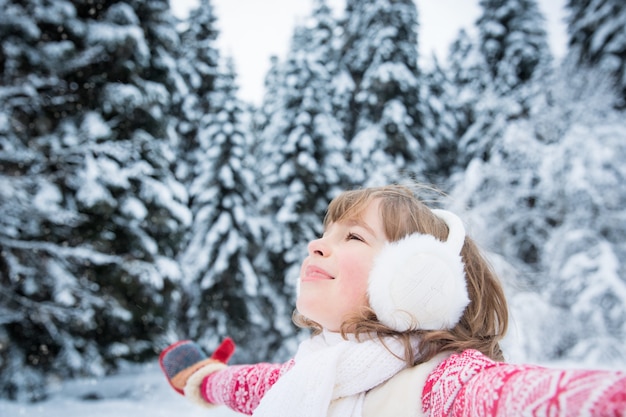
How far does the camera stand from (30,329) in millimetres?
5035

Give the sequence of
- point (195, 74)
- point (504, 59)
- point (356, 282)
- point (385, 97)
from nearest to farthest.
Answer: point (356, 282)
point (385, 97)
point (195, 74)
point (504, 59)

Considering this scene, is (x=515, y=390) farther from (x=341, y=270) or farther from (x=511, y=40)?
(x=511, y=40)

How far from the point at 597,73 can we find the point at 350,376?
1016 cm

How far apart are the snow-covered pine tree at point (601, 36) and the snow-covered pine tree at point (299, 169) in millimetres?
6463

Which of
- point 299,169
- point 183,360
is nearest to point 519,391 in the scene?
point 183,360

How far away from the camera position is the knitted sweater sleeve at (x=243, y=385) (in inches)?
62.6

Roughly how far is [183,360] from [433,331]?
1236 millimetres

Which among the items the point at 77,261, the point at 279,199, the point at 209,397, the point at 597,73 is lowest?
the point at 279,199

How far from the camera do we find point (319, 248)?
140 centimetres

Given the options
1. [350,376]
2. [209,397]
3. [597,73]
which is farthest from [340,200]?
[597,73]

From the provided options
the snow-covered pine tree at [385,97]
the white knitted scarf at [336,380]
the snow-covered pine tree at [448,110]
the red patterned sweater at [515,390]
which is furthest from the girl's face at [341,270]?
the snow-covered pine tree at [448,110]

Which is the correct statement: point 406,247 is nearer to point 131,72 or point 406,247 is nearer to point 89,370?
point 89,370

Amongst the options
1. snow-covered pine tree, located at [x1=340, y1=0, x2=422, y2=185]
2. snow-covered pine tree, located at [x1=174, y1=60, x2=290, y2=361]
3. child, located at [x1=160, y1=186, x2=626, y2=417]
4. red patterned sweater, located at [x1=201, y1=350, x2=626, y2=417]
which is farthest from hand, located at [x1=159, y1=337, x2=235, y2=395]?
snow-covered pine tree, located at [x1=340, y1=0, x2=422, y2=185]

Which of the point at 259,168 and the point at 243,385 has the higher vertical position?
the point at 243,385
